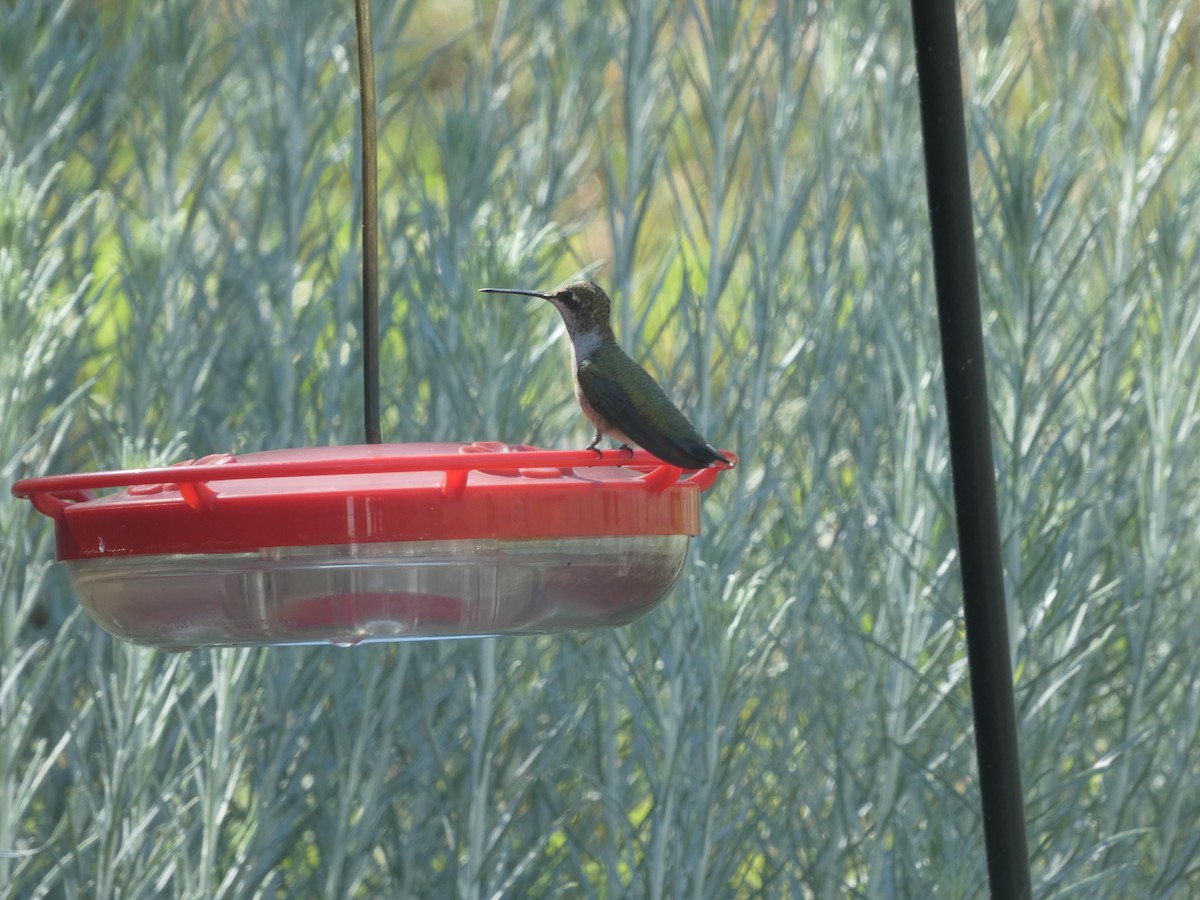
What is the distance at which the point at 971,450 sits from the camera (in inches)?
39.4

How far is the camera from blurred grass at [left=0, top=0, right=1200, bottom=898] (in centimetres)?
179

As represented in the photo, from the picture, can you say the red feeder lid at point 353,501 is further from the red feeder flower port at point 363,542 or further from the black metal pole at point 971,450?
the black metal pole at point 971,450

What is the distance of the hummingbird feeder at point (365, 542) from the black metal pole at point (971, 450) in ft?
0.58

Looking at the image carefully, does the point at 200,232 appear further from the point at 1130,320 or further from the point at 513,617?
the point at 513,617

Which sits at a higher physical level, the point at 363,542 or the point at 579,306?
the point at 579,306

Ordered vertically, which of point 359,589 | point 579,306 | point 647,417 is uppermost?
point 579,306

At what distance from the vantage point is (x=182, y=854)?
1.71 metres

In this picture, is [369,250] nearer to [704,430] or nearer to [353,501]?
[353,501]

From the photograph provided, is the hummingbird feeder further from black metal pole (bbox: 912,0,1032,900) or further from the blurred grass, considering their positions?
the blurred grass

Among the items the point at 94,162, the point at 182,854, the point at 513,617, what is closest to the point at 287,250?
the point at 94,162

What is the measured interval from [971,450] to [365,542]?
0.40 metres

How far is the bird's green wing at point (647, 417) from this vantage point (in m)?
1.08

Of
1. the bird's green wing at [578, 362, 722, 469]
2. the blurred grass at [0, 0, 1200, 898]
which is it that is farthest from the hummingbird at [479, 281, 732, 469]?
the blurred grass at [0, 0, 1200, 898]

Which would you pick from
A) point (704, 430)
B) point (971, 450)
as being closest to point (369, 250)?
point (971, 450)
